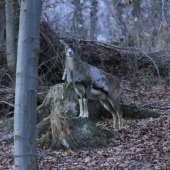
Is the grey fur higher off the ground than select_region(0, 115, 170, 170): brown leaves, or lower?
higher

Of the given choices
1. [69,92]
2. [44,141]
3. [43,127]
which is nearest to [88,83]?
[69,92]

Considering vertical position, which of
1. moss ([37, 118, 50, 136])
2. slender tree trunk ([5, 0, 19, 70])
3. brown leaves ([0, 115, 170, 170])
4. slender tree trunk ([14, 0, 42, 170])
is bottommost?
→ brown leaves ([0, 115, 170, 170])

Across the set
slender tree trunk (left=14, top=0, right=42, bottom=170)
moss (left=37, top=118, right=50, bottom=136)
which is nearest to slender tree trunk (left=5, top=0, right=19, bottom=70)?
moss (left=37, top=118, right=50, bottom=136)

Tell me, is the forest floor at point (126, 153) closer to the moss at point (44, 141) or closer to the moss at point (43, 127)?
the moss at point (44, 141)

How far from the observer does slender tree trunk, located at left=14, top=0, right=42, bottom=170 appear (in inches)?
142

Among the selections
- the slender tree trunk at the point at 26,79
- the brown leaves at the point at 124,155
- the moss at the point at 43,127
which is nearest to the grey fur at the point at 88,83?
the moss at the point at 43,127

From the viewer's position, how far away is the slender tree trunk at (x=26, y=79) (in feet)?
11.8

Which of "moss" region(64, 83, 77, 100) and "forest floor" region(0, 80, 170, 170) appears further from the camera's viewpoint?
"moss" region(64, 83, 77, 100)

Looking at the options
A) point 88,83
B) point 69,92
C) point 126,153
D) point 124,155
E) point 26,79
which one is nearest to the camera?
point 26,79

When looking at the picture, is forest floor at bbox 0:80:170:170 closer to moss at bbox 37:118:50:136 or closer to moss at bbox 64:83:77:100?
moss at bbox 37:118:50:136

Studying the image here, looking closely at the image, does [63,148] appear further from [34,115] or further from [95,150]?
[34,115]

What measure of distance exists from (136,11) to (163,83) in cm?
680

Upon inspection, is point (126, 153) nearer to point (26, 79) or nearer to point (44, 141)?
point (44, 141)

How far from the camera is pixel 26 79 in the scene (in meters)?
3.61
